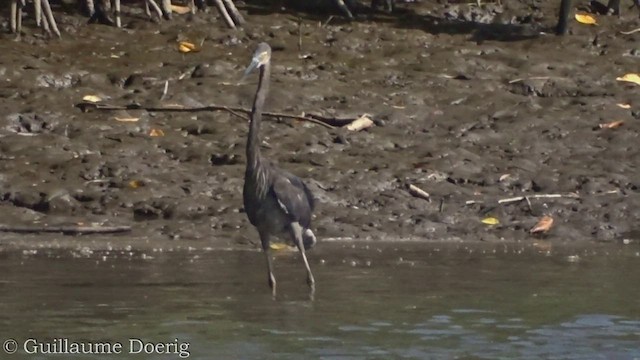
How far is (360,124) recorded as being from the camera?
1441 centimetres

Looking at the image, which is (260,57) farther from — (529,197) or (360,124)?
(360,124)

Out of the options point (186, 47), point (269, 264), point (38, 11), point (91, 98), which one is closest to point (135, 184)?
point (91, 98)

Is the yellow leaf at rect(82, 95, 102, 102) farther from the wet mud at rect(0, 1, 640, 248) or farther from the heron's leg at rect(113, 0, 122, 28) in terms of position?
the heron's leg at rect(113, 0, 122, 28)

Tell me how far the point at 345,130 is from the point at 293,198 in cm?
352

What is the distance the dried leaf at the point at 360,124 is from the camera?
14359 mm

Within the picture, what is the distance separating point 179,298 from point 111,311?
57cm

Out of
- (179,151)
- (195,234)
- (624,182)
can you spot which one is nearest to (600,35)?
(624,182)

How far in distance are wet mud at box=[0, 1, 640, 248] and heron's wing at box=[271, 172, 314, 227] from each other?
116 cm

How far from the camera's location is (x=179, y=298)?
970 cm

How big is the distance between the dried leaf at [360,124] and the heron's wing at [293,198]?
3.30 m

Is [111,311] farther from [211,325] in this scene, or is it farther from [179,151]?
[179,151]

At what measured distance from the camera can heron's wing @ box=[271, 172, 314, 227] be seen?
10.8m

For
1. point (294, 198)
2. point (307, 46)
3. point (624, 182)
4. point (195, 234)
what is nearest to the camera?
point (294, 198)

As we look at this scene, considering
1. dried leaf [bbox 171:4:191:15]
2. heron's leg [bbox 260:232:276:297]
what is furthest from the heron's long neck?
dried leaf [bbox 171:4:191:15]
